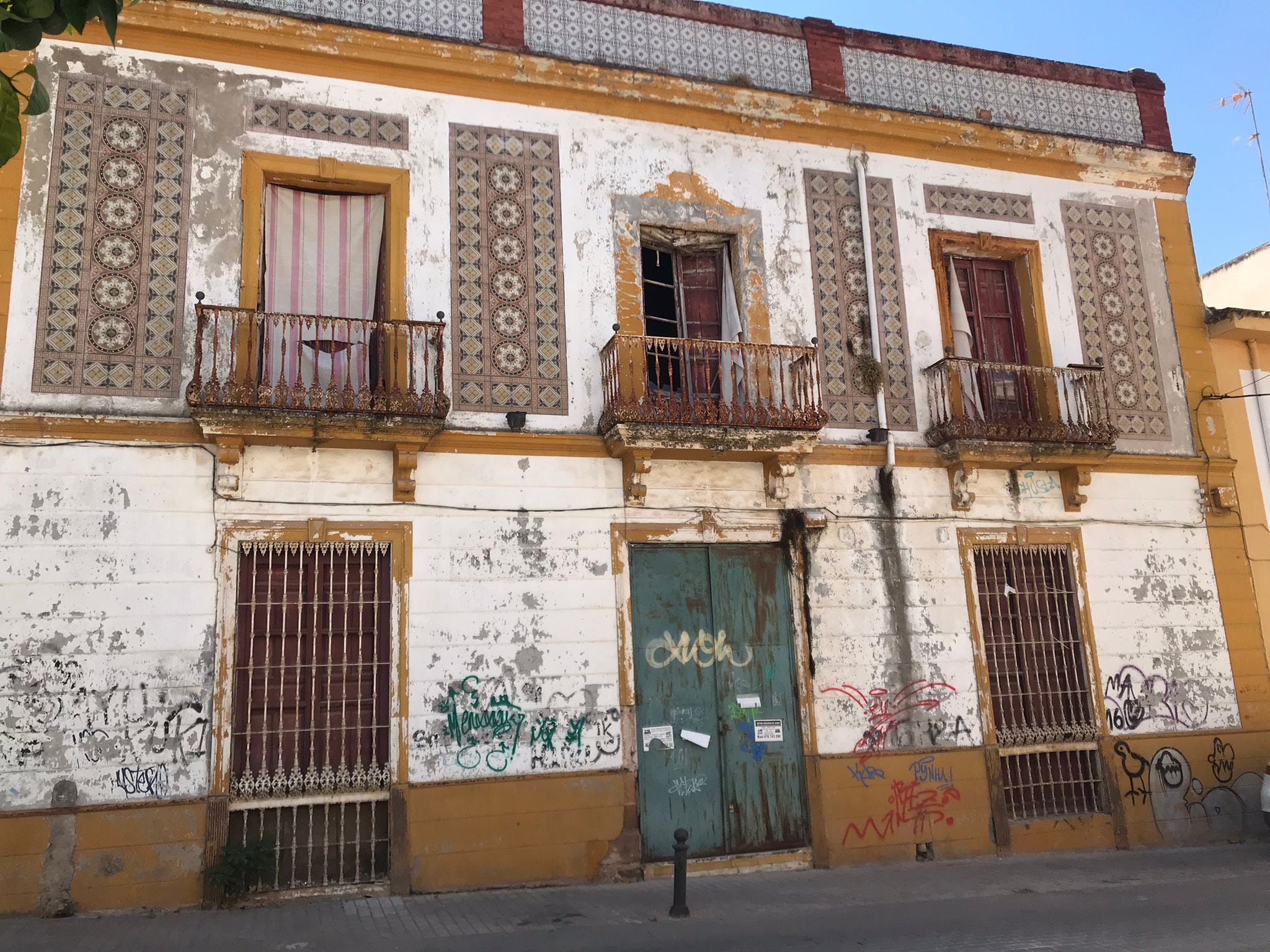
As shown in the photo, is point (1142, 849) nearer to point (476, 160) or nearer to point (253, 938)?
point (253, 938)

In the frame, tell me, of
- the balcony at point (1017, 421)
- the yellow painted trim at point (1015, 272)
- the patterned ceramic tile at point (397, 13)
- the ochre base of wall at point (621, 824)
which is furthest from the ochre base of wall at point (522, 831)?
the patterned ceramic tile at point (397, 13)

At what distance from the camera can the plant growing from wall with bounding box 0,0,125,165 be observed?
2643mm

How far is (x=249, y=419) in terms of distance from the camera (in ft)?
26.2

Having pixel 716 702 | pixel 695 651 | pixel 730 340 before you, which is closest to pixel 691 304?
pixel 730 340

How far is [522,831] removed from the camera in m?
8.34

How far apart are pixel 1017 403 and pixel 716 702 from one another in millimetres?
4924

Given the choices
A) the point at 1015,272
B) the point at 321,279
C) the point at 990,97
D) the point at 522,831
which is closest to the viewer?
the point at 522,831

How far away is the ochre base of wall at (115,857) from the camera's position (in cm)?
722

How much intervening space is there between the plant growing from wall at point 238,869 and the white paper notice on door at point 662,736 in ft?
10.7

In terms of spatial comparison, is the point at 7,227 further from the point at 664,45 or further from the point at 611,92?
the point at 664,45

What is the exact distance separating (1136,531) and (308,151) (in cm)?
953

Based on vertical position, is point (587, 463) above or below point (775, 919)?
above

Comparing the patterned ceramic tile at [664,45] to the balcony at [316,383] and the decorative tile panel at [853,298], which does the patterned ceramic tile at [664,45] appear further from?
the balcony at [316,383]

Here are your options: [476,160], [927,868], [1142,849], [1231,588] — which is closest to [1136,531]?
[1231,588]
